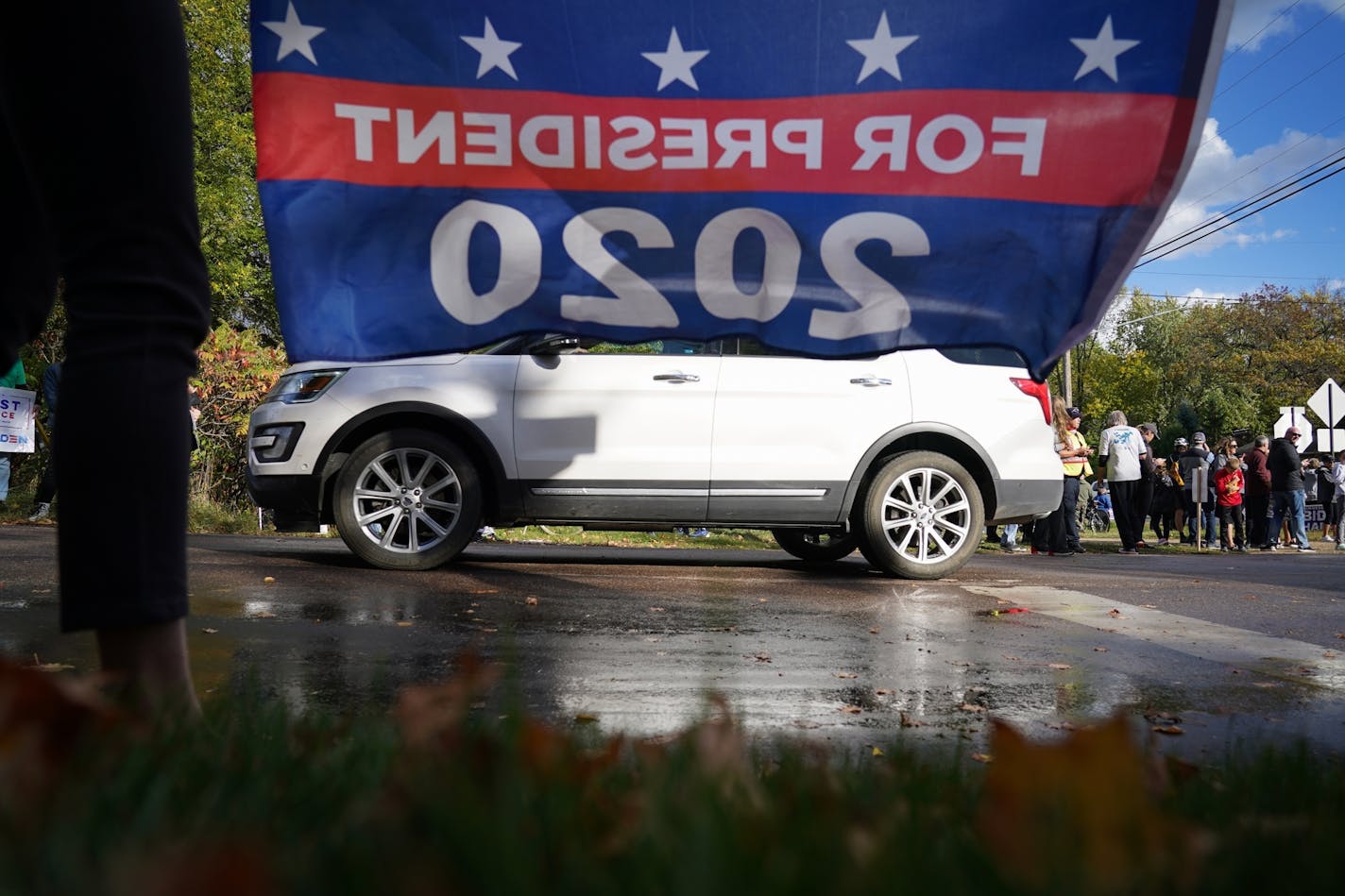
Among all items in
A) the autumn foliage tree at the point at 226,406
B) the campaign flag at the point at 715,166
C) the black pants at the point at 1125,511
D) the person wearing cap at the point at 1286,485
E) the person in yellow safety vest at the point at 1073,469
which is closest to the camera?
the campaign flag at the point at 715,166

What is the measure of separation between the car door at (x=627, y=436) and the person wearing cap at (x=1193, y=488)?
1581cm

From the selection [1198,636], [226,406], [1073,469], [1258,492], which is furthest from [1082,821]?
[1258,492]

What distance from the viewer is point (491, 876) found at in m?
0.78

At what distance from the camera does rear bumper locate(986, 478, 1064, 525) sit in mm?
8227

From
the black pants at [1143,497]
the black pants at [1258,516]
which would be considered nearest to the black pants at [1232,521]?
the black pants at [1258,516]

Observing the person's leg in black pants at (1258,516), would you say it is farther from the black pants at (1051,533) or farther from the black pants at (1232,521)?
the black pants at (1051,533)

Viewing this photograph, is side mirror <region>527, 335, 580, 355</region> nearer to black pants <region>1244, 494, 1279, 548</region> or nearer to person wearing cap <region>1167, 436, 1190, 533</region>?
black pants <region>1244, 494, 1279, 548</region>

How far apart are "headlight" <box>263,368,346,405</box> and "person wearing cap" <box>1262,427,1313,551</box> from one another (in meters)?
17.1

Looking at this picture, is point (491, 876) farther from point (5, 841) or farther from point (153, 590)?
point (153, 590)

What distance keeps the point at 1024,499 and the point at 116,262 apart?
24.2 feet

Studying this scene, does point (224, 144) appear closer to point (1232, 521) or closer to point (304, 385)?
point (304, 385)

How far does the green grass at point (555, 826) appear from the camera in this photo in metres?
0.77

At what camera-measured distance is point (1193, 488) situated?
71.4ft

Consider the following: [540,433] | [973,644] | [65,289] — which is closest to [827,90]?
[65,289]
